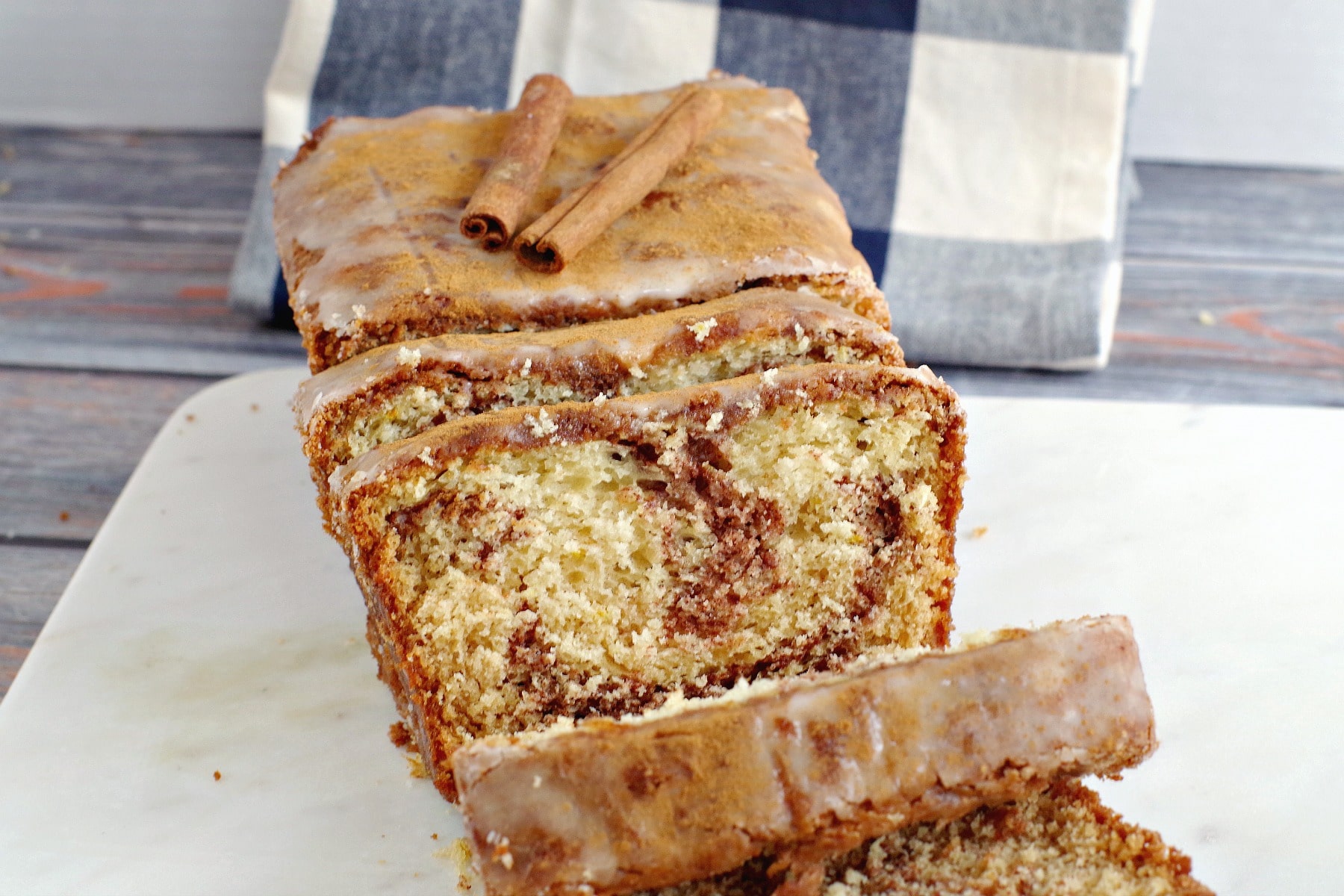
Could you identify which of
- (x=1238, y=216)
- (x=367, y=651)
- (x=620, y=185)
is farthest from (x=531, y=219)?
(x=1238, y=216)

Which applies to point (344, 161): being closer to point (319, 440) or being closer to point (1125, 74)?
point (319, 440)

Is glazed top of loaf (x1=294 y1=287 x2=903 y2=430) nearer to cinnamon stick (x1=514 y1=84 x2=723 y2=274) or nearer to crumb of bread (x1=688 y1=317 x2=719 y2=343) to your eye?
crumb of bread (x1=688 y1=317 x2=719 y2=343)

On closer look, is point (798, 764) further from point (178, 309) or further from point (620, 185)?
point (178, 309)

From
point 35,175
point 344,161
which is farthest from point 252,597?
point 35,175

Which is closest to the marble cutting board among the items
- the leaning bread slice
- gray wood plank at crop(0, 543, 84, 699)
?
gray wood plank at crop(0, 543, 84, 699)

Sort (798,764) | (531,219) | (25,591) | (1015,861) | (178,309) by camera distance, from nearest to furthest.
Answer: (798,764), (1015,861), (531,219), (25,591), (178,309)

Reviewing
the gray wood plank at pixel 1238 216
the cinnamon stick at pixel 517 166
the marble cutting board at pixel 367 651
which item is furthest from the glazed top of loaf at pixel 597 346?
the gray wood plank at pixel 1238 216

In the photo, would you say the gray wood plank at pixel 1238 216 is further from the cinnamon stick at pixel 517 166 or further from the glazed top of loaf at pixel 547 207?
the cinnamon stick at pixel 517 166
